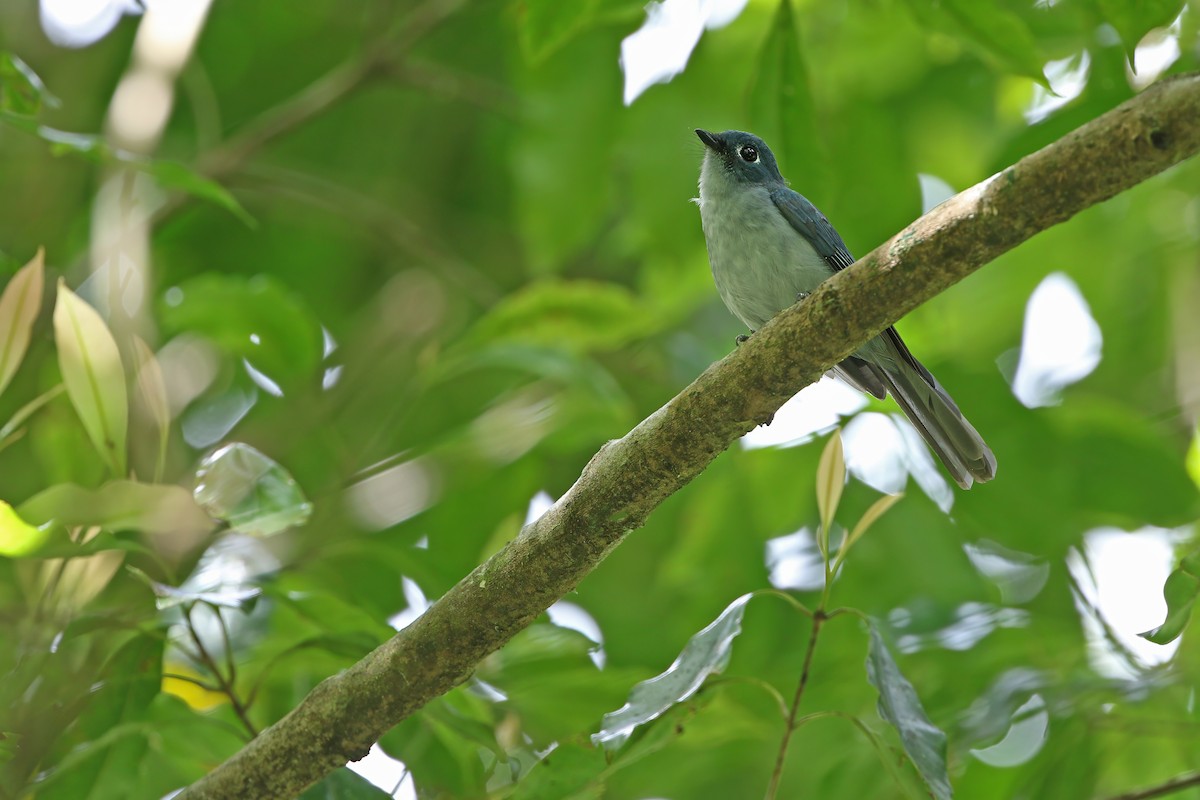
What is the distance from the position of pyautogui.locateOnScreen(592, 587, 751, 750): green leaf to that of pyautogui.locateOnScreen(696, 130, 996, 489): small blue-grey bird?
1227mm

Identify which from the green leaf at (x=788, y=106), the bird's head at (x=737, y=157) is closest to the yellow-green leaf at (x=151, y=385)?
the green leaf at (x=788, y=106)

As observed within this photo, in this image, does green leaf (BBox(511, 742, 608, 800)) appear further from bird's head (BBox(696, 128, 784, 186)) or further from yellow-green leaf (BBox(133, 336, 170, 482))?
bird's head (BBox(696, 128, 784, 186))

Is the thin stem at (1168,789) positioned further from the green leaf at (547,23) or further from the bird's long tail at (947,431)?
the green leaf at (547,23)

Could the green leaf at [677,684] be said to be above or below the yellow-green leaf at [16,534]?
below

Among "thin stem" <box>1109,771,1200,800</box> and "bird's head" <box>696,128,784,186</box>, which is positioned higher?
"bird's head" <box>696,128,784,186</box>

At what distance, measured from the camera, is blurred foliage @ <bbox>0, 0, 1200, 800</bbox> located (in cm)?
302

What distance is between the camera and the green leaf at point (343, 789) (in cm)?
292

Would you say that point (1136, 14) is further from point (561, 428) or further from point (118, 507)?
point (118, 507)

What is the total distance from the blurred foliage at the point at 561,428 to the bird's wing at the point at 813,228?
325 millimetres

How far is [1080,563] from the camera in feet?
13.3

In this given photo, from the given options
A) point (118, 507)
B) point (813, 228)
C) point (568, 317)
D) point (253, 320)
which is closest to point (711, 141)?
point (813, 228)

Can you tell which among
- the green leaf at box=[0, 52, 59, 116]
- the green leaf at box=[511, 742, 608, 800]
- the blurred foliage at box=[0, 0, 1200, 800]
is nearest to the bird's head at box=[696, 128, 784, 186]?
the blurred foliage at box=[0, 0, 1200, 800]

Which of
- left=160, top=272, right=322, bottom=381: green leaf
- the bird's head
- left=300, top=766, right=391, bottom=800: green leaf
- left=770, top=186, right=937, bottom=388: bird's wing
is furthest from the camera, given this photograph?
the bird's head

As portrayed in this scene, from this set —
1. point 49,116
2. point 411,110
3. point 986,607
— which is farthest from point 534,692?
point 411,110
